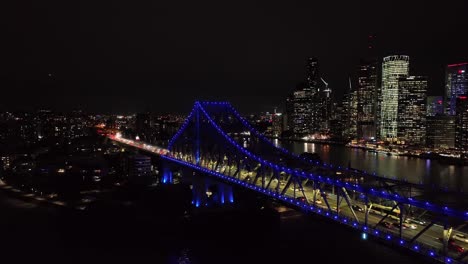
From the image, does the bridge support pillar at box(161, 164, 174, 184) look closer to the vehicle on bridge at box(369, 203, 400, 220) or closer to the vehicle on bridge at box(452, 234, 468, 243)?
the vehicle on bridge at box(369, 203, 400, 220)

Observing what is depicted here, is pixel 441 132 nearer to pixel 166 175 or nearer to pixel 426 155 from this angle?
pixel 426 155

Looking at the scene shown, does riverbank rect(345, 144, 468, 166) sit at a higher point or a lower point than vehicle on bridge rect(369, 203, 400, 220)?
lower

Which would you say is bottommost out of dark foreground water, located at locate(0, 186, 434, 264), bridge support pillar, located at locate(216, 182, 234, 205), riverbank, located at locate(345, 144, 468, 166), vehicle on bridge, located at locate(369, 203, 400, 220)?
dark foreground water, located at locate(0, 186, 434, 264)

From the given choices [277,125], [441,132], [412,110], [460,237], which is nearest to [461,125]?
[441,132]

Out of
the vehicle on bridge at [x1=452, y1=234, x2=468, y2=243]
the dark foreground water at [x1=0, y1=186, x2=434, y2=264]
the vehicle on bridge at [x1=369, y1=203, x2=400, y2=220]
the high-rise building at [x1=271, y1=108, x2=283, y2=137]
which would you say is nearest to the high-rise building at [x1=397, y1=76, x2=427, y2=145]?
the high-rise building at [x1=271, y1=108, x2=283, y2=137]

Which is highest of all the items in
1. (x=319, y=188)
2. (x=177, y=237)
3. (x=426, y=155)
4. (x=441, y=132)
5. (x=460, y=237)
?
(x=441, y=132)

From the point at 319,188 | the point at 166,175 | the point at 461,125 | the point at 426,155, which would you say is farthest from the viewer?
the point at 461,125

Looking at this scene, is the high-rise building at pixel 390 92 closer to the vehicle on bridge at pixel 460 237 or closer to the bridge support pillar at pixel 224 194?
the bridge support pillar at pixel 224 194
